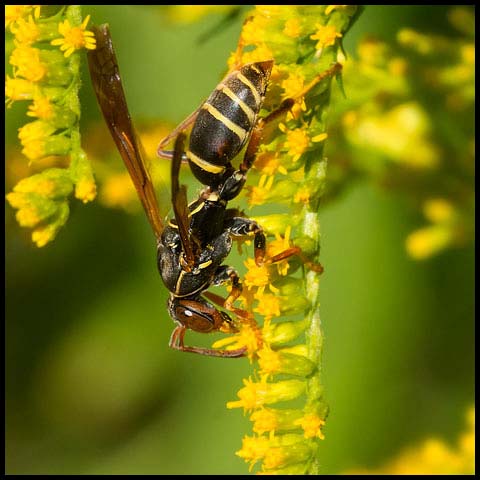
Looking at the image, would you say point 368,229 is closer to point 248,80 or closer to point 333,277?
point 333,277

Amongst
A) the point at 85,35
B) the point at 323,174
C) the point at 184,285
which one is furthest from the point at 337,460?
the point at 85,35

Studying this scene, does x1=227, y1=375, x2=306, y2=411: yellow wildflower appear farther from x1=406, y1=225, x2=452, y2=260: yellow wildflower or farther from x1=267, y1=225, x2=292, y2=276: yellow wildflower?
x1=406, y1=225, x2=452, y2=260: yellow wildflower

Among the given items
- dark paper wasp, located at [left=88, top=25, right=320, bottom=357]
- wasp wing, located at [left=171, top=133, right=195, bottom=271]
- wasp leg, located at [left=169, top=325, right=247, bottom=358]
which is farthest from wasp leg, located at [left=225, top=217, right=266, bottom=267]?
wasp leg, located at [left=169, top=325, right=247, bottom=358]

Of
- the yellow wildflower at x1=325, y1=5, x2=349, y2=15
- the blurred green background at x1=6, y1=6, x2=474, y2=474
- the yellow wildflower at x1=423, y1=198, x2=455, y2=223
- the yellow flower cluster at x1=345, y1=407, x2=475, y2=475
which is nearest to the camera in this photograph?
the yellow wildflower at x1=325, y1=5, x2=349, y2=15

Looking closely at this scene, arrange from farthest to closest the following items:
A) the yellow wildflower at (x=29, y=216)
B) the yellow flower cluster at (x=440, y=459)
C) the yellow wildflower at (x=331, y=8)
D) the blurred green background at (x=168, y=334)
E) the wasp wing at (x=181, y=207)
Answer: the blurred green background at (x=168, y=334) < the yellow flower cluster at (x=440, y=459) < the yellow wildflower at (x=29, y=216) < the yellow wildflower at (x=331, y=8) < the wasp wing at (x=181, y=207)

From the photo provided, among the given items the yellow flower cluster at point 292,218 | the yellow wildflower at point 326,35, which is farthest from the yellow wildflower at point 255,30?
the yellow wildflower at point 326,35

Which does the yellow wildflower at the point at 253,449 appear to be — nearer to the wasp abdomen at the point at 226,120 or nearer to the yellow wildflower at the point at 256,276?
the yellow wildflower at the point at 256,276
